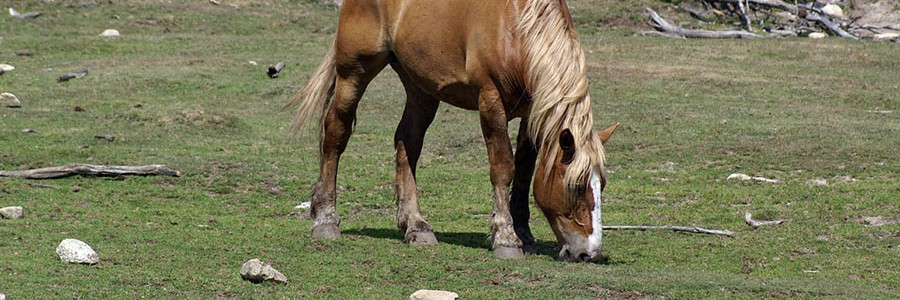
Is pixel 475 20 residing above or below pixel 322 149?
above

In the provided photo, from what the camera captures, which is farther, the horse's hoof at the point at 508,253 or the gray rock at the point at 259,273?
the horse's hoof at the point at 508,253

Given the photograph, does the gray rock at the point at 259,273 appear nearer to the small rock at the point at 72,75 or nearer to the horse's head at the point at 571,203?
the horse's head at the point at 571,203

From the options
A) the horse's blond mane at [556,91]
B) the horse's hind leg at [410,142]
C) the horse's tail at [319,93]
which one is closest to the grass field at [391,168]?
the horse's hind leg at [410,142]

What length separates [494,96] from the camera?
817 centimetres

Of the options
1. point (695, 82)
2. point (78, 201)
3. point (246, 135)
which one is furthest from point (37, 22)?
point (78, 201)

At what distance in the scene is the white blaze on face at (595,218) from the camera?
25.5 ft

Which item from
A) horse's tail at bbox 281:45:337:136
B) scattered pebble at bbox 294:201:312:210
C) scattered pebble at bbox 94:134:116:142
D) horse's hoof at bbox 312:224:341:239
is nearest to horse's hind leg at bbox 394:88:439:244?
horse's hoof at bbox 312:224:341:239

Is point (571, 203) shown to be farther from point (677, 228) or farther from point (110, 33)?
point (110, 33)

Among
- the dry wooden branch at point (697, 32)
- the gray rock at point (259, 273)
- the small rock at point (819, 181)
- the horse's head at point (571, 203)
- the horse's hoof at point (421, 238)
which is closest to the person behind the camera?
the gray rock at point (259, 273)

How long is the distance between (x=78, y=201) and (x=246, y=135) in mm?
4195

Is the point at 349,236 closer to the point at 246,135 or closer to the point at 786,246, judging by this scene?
the point at 786,246

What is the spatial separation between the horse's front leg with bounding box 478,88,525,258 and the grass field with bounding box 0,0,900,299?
18 cm

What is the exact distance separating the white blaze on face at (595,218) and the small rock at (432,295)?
125cm

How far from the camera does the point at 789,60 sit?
19828 mm
